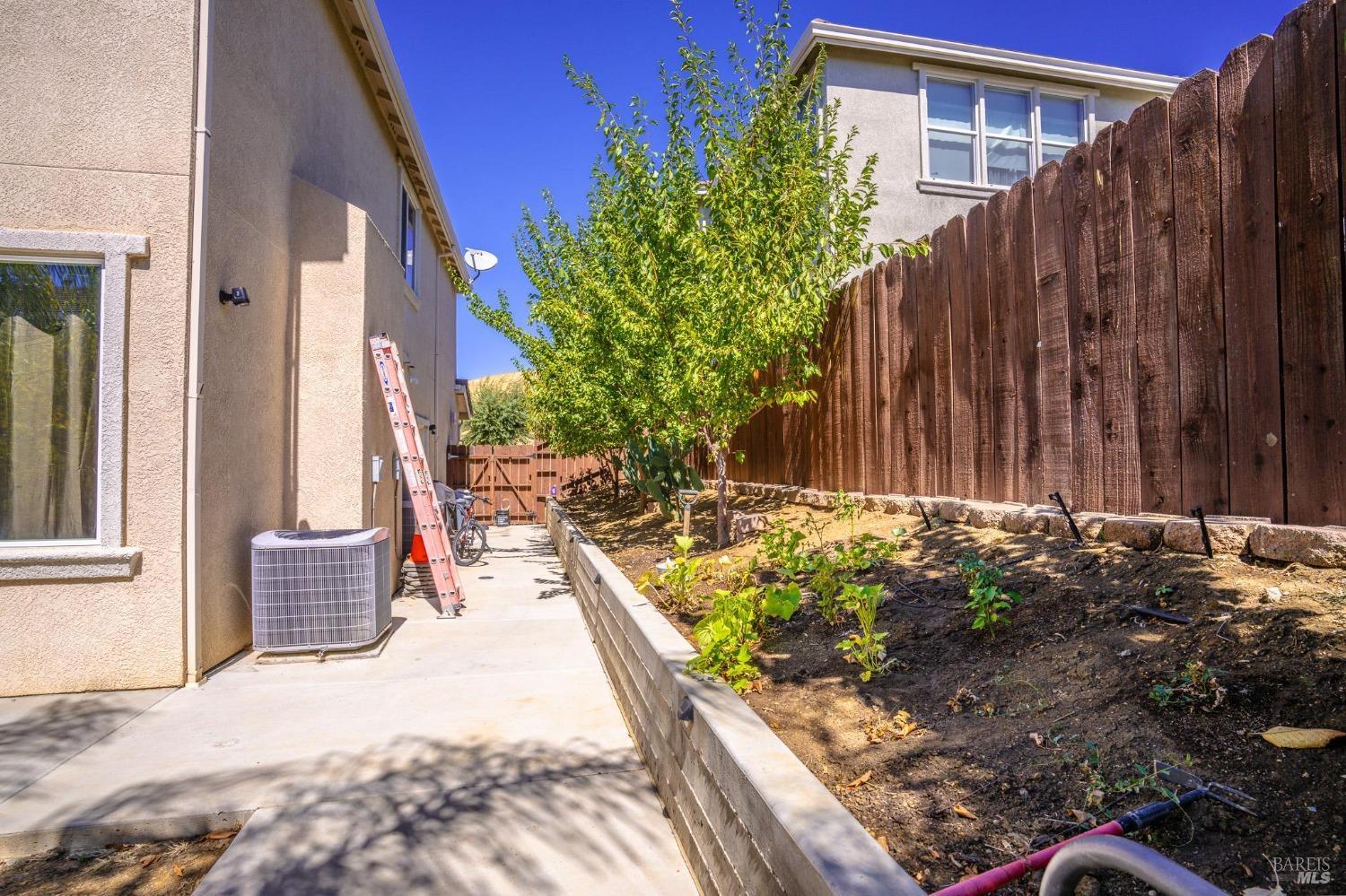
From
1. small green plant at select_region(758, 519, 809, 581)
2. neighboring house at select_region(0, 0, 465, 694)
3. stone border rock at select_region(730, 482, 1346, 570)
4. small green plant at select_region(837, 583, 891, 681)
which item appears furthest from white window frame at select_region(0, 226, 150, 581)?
stone border rock at select_region(730, 482, 1346, 570)

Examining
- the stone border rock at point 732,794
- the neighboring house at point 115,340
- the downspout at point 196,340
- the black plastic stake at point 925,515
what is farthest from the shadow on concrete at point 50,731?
the black plastic stake at point 925,515

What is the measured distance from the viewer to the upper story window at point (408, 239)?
10.6 meters

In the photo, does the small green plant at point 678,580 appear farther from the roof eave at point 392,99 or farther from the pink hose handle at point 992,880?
the roof eave at point 392,99

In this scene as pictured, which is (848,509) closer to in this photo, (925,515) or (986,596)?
(925,515)

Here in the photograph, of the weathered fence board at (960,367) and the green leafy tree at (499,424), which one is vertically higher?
the green leafy tree at (499,424)

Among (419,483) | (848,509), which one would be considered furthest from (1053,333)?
(419,483)

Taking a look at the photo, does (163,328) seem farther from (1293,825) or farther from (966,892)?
(1293,825)

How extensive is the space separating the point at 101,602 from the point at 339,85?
18.4 feet

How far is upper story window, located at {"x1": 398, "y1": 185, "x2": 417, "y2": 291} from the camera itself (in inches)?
418

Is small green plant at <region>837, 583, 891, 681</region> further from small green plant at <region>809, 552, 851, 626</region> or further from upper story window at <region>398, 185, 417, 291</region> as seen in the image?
upper story window at <region>398, 185, 417, 291</region>

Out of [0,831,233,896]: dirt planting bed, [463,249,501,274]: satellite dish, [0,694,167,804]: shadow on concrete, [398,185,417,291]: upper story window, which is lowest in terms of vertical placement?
[0,831,233,896]: dirt planting bed

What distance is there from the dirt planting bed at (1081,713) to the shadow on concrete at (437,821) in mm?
797

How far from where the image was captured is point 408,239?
1111 centimetres

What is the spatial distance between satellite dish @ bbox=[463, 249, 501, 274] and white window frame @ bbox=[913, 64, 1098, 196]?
31.5 ft
